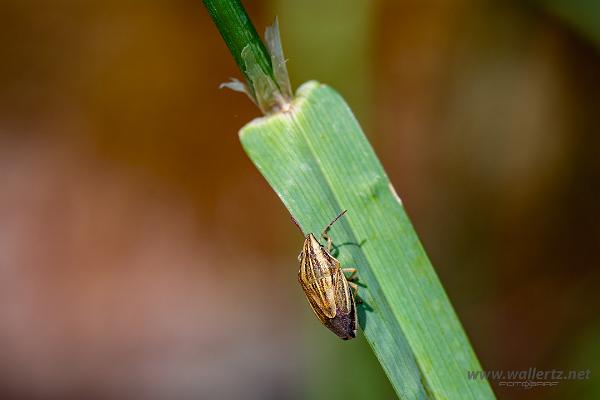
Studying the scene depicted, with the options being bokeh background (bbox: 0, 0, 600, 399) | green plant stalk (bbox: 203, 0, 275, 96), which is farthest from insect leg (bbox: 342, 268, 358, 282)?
bokeh background (bbox: 0, 0, 600, 399)

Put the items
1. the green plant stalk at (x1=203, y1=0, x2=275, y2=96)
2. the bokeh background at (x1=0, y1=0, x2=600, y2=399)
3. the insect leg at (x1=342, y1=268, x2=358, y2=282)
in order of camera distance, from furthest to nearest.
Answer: the bokeh background at (x1=0, y1=0, x2=600, y2=399) < the insect leg at (x1=342, y1=268, x2=358, y2=282) < the green plant stalk at (x1=203, y1=0, x2=275, y2=96)

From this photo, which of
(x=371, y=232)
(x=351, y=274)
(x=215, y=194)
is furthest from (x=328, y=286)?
(x=215, y=194)

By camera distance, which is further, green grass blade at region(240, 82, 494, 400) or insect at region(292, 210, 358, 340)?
insect at region(292, 210, 358, 340)

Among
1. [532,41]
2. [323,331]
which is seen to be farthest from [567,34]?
[323,331]

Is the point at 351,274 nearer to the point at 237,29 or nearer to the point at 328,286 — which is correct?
the point at 328,286

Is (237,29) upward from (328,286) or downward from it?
upward

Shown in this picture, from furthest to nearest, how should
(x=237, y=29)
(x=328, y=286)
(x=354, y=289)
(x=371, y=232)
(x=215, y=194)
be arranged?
(x=215, y=194)
(x=328, y=286)
(x=354, y=289)
(x=371, y=232)
(x=237, y=29)

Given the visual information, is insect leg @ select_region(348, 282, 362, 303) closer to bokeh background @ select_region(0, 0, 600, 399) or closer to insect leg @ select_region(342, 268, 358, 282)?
insect leg @ select_region(342, 268, 358, 282)
